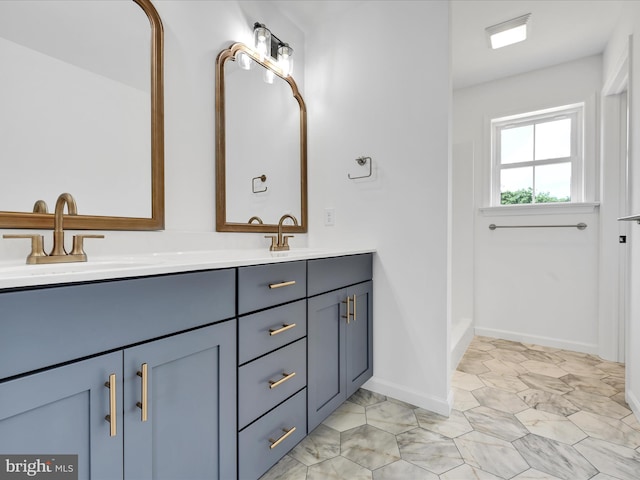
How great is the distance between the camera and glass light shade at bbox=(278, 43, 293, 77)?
197cm

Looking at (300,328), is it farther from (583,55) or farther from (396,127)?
(583,55)

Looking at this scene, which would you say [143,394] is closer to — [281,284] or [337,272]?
[281,284]

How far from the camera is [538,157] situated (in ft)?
9.78

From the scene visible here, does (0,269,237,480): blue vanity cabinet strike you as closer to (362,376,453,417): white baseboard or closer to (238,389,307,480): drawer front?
(238,389,307,480): drawer front

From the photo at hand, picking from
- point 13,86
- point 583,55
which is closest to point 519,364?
point 583,55

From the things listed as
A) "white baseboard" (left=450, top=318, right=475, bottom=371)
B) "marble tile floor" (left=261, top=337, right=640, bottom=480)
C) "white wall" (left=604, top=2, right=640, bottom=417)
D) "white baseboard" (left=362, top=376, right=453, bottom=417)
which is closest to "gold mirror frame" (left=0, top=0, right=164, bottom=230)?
"marble tile floor" (left=261, top=337, right=640, bottom=480)

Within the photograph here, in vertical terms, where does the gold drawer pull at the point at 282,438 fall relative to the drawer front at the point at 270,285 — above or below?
below

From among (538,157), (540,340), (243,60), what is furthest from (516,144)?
(243,60)

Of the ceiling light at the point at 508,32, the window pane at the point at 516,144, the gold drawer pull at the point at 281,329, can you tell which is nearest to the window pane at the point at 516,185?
the window pane at the point at 516,144

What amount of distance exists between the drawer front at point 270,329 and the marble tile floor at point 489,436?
0.57m

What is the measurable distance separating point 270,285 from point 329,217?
106 cm

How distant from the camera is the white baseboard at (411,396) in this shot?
5.79 feet

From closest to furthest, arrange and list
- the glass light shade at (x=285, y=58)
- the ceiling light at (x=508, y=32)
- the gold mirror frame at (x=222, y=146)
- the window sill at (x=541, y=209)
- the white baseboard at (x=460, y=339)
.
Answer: the gold mirror frame at (x=222, y=146) → the glass light shade at (x=285, y=58) → the ceiling light at (x=508, y=32) → the white baseboard at (x=460, y=339) → the window sill at (x=541, y=209)

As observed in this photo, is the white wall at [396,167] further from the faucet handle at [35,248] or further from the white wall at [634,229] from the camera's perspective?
the faucet handle at [35,248]
